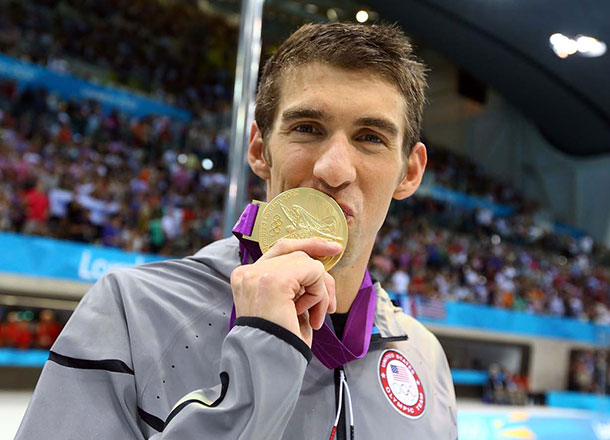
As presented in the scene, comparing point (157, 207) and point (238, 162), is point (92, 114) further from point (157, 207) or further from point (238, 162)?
point (238, 162)

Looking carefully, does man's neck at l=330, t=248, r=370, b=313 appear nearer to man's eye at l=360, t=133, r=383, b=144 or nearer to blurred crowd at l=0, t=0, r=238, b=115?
man's eye at l=360, t=133, r=383, b=144

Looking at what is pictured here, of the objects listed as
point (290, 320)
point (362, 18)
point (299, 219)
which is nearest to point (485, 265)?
point (362, 18)

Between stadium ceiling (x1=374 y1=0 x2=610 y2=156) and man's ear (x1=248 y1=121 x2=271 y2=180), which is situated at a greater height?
stadium ceiling (x1=374 y1=0 x2=610 y2=156)

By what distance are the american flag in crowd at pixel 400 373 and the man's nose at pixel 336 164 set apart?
0.42 metres

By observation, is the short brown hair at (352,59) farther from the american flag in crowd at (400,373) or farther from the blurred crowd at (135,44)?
the blurred crowd at (135,44)

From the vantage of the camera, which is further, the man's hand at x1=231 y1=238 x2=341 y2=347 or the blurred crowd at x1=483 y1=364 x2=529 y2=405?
the blurred crowd at x1=483 y1=364 x2=529 y2=405

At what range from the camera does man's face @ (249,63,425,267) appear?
0.95 meters

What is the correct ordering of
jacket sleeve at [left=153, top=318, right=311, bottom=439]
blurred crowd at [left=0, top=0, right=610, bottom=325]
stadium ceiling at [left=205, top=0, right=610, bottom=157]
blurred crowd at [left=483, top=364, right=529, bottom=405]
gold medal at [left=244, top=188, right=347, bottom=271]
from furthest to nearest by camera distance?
1. blurred crowd at [left=483, top=364, right=529, bottom=405]
2. blurred crowd at [left=0, top=0, right=610, bottom=325]
3. stadium ceiling at [left=205, top=0, right=610, bottom=157]
4. gold medal at [left=244, top=188, right=347, bottom=271]
5. jacket sleeve at [left=153, top=318, right=311, bottom=439]

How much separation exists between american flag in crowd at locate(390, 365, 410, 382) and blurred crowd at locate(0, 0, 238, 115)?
9.79m

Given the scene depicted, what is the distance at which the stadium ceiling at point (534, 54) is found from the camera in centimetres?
390

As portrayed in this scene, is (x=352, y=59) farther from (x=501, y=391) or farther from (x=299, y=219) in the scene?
(x=501, y=391)

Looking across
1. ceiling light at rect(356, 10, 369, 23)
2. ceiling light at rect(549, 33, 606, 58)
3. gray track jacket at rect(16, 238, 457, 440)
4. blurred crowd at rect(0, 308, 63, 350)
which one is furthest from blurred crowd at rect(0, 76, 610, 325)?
gray track jacket at rect(16, 238, 457, 440)

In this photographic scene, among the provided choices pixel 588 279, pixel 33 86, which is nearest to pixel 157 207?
pixel 33 86

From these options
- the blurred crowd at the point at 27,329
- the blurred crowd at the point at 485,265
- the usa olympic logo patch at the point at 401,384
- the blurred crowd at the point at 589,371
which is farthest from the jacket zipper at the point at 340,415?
the blurred crowd at the point at 589,371
